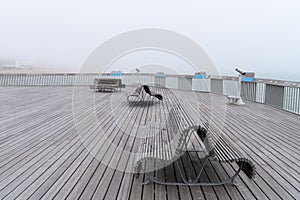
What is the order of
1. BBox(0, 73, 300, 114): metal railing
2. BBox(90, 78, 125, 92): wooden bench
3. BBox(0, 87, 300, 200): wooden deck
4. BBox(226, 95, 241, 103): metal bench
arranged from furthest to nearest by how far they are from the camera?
BBox(90, 78, 125, 92): wooden bench, BBox(226, 95, 241, 103): metal bench, BBox(0, 73, 300, 114): metal railing, BBox(0, 87, 300, 200): wooden deck

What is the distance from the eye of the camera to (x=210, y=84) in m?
9.98

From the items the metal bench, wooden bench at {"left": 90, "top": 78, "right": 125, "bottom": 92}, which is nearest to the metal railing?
the metal bench

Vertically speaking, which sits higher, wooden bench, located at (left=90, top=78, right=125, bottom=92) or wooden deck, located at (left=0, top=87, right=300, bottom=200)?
wooden bench, located at (left=90, top=78, right=125, bottom=92)

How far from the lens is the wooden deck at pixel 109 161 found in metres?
2.04

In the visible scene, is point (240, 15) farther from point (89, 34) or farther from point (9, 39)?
point (9, 39)

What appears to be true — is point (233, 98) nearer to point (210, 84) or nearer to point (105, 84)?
point (210, 84)

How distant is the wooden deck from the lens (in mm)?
2035

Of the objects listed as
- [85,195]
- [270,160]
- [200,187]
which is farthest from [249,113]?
[85,195]

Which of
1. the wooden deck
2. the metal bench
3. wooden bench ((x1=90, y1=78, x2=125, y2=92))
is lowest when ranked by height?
the wooden deck

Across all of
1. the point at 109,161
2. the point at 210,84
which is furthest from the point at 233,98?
the point at 109,161

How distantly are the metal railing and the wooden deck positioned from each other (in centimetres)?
153

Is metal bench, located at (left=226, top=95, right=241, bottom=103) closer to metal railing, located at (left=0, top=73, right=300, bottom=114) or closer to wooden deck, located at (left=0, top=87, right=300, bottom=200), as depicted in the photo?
metal railing, located at (left=0, top=73, right=300, bottom=114)

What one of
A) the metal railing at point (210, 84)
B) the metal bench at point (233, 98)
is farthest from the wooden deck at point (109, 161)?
the metal bench at point (233, 98)

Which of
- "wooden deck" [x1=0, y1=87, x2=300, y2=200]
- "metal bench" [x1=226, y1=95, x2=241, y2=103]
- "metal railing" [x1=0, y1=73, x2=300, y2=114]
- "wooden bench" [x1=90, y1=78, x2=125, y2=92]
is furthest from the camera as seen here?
"wooden bench" [x1=90, y1=78, x2=125, y2=92]
